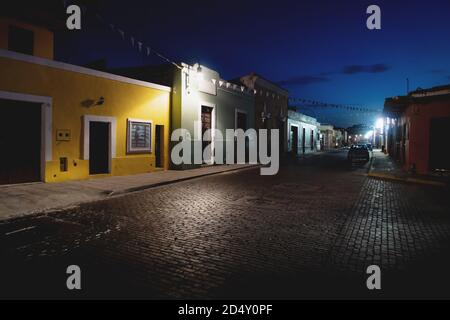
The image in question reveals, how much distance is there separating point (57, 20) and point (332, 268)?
60.4 feet

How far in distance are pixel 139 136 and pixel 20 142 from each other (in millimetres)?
5352

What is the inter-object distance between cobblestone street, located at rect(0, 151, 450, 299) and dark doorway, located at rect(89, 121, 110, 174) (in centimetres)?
587

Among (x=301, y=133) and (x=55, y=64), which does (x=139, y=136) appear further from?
(x=301, y=133)

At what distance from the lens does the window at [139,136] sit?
1528cm

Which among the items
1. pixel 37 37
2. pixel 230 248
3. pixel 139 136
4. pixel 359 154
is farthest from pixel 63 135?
pixel 359 154

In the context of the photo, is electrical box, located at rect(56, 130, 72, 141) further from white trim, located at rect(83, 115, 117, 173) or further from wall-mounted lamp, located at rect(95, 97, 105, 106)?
wall-mounted lamp, located at rect(95, 97, 105, 106)

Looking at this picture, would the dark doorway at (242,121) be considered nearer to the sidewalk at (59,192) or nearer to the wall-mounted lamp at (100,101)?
the sidewalk at (59,192)

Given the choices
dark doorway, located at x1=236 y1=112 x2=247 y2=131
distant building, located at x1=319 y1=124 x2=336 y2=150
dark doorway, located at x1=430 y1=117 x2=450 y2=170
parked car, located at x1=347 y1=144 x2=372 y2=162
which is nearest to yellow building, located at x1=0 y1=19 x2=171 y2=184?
dark doorway, located at x1=236 y1=112 x2=247 y2=131

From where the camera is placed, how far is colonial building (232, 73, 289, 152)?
92.8 ft

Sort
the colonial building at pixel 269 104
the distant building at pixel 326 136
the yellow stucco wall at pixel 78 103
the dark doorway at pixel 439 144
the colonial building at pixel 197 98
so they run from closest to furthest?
the yellow stucco wall at pixel 78 103 < the dark doorway at pixel 439 144 < the colonial building at pixel 197 98 < the colonial building at pixel 269 104 < the distant building at pixel 326 136

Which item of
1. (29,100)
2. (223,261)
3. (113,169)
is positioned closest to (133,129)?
(113,169)

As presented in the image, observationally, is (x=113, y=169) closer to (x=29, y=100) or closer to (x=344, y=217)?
(x=29, y=100)

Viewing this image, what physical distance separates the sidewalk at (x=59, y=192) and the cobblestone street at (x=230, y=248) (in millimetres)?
579

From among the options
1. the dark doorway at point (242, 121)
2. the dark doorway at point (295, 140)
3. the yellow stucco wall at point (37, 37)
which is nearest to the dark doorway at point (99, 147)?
the yellow stucco wall at point (37, 37)
